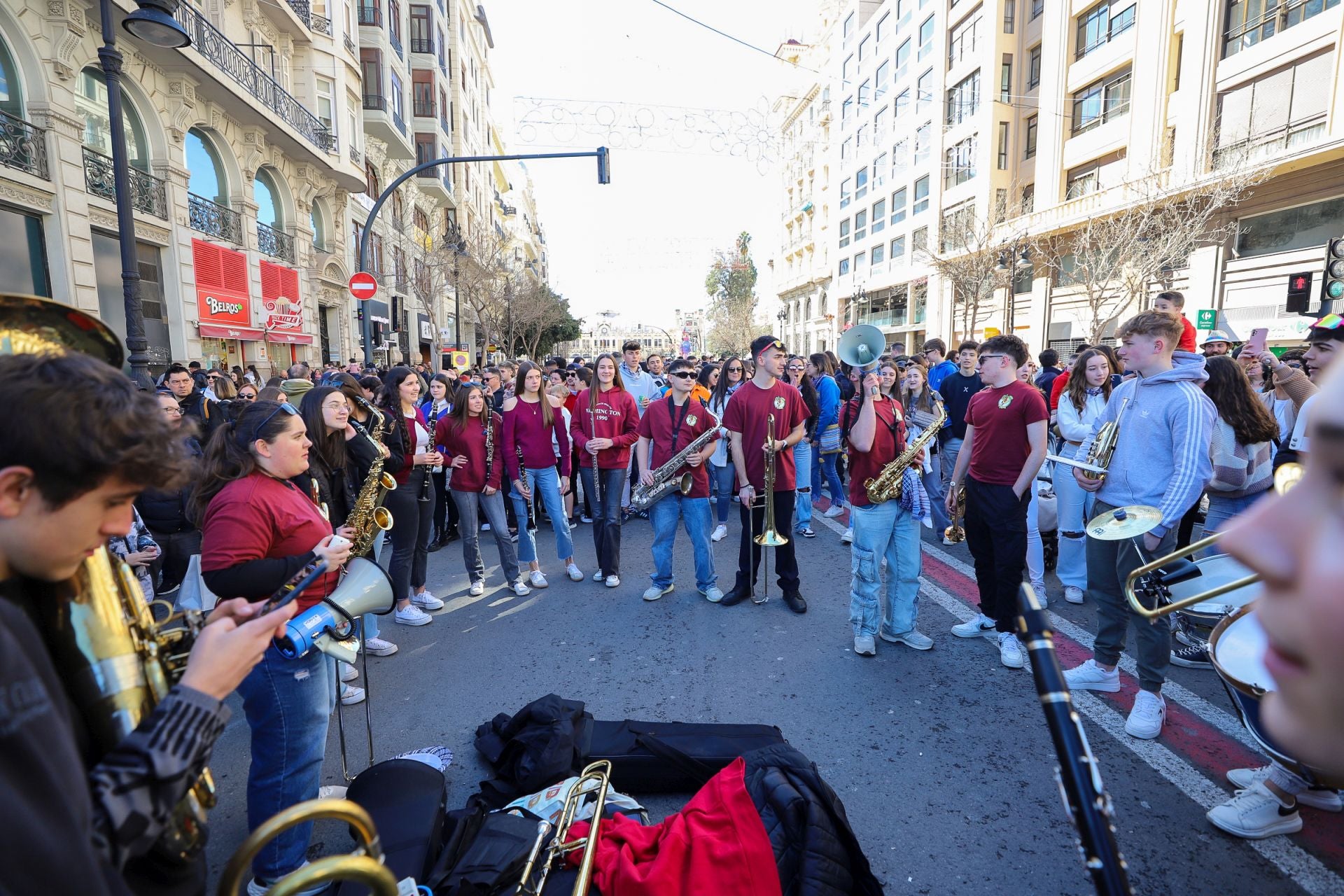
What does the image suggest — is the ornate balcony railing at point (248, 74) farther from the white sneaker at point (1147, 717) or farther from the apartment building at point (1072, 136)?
the apartment building at point (1072, 136)

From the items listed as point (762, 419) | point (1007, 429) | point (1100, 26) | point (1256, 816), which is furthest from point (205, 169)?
point (1100, 26)

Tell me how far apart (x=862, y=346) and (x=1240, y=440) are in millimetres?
2854

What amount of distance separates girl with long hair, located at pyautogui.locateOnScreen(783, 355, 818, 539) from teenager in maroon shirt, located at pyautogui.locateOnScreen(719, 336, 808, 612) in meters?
1.96

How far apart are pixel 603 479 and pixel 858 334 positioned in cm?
286

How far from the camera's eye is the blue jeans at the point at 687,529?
5797mm

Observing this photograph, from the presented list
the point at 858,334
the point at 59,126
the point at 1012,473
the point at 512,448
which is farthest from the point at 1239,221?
the point at 59,126

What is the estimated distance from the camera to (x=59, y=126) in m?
11.1

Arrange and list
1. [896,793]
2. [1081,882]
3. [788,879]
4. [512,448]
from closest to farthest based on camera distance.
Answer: [788,879] → [1081,882] → [896,793] → [512,448]

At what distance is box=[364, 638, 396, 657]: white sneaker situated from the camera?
4.80 m

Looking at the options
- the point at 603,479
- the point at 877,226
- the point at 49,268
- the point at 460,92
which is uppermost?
the point at 460,92

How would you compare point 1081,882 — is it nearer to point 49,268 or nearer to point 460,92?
point 49,268

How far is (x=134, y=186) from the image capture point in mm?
13156

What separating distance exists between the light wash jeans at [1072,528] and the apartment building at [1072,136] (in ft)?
55.2

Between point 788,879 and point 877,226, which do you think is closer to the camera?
point 788,879
